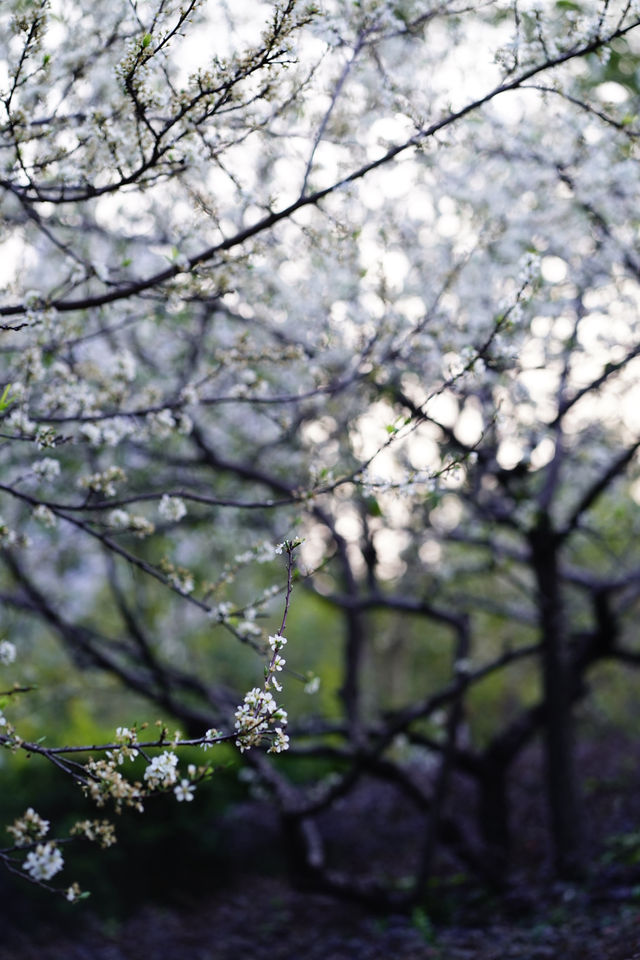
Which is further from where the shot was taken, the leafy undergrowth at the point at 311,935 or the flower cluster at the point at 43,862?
the leafy undergrowth at the point at 311,935

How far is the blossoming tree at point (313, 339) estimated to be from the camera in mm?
2844

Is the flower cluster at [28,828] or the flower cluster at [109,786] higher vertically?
the flower cluster at [109,786]

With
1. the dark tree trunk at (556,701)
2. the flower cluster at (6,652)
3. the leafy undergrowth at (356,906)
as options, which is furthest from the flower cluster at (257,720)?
the dark tree trunk at (556,701)

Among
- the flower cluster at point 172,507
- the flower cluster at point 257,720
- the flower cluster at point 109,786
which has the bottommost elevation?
the flower cluster at point 109,786

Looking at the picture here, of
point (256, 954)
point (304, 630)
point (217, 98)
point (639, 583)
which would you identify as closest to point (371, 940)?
point (256, 954)

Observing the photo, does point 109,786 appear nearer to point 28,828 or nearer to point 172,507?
point 28,828

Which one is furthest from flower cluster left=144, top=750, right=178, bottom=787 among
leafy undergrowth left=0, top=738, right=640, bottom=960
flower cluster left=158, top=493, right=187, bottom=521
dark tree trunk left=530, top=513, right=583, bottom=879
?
dark tree trunk left=530, top=513, right=583, bottom=879

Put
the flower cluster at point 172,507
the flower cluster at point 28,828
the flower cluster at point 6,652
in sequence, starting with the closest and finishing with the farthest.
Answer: the flower cluster at point 28,828, the flower cluster at point 6,652, the flower cluster at point 172,507

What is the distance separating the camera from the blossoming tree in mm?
2844

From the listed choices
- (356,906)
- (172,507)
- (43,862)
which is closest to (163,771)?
(43,862)

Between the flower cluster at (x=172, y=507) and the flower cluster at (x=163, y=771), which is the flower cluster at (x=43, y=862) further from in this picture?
the flower cluster at (x=172, y=507)

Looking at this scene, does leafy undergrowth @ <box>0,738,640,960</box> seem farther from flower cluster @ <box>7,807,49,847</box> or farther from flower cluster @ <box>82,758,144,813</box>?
flower cluster @ <box>7,807,49,847</box>

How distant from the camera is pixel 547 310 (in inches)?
220

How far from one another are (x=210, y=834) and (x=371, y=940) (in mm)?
2843
